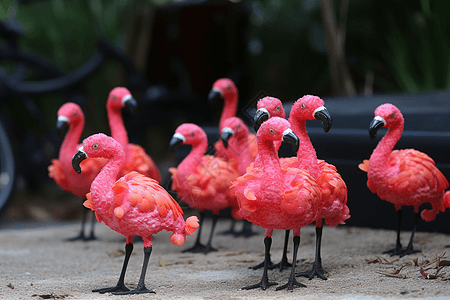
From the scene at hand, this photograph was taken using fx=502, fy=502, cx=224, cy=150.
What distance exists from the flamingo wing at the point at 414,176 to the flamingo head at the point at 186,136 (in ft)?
4.57

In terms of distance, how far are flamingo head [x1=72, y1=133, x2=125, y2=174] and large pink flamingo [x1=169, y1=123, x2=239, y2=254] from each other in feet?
2.85

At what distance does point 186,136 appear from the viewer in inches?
147

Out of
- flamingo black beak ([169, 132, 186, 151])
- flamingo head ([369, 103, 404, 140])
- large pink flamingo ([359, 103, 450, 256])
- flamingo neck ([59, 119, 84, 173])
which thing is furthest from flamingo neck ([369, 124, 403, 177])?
flamingo neck ([59, 119, 84, 173])

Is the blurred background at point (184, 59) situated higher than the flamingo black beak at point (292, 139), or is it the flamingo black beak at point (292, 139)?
the blurred background at point (184, 59)

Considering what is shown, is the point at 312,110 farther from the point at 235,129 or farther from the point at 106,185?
the point at 106,185

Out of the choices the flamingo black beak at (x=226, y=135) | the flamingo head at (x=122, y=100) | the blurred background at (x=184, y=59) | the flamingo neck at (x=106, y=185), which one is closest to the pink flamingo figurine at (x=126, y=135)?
the flamingo head at (x=122, y=100)

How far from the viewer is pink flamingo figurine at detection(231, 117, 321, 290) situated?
2598 mm

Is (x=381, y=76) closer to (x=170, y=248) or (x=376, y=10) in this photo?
(x=376, y=10)

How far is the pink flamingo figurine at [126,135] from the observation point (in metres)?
3.93

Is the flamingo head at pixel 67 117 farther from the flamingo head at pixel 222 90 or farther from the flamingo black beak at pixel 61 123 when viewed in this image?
the flamingo head at pixel 222 90

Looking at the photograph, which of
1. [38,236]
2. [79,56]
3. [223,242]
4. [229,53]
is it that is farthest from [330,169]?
[79,56]

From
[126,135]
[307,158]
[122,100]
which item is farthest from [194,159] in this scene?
[307,158]

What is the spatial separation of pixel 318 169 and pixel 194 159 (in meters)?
1.11

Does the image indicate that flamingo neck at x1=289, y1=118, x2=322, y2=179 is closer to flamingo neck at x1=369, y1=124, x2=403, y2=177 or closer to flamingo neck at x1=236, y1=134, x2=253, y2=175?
flamingo neck at x1=369, y1=124, x2=403, y2=177
